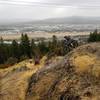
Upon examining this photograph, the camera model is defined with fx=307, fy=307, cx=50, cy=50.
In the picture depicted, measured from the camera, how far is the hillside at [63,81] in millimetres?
16766

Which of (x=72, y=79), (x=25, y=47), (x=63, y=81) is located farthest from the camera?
(x=25, y=47)

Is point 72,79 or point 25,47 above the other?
point 72,79

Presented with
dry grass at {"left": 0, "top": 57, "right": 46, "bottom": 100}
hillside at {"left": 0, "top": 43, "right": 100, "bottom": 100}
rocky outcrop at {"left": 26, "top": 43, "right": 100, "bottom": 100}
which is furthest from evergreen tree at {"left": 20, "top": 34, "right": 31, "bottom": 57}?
rocky outcrop at {"left": 26, "top": 43, "right": 100, "bottom": 100}

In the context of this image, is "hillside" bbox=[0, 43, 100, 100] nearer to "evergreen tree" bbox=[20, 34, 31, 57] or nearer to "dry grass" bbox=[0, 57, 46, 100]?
"dry grass" bbox=[0, 57, 46, 100]

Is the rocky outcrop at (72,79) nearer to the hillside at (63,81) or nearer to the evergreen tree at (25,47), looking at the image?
the hillside at (63,81)

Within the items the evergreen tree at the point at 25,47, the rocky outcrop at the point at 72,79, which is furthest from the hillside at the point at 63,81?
the evergreen tree at the point at 25,47

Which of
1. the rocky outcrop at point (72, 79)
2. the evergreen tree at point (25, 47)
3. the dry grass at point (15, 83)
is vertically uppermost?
the rocky outcrop at point (72, 79)

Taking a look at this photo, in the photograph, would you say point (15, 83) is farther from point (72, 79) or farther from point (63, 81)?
point (72, 79)

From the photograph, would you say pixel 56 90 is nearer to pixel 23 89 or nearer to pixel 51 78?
pixel 51 78

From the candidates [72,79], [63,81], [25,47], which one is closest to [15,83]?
[63,81]

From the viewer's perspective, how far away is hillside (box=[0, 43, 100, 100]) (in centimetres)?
1677

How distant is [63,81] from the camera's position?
17.8m

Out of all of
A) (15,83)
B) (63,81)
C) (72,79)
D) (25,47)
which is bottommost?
(25,47)

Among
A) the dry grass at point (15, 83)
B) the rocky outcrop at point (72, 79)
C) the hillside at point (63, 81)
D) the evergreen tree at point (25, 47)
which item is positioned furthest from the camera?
the evergreen tree at point (25, 47)
